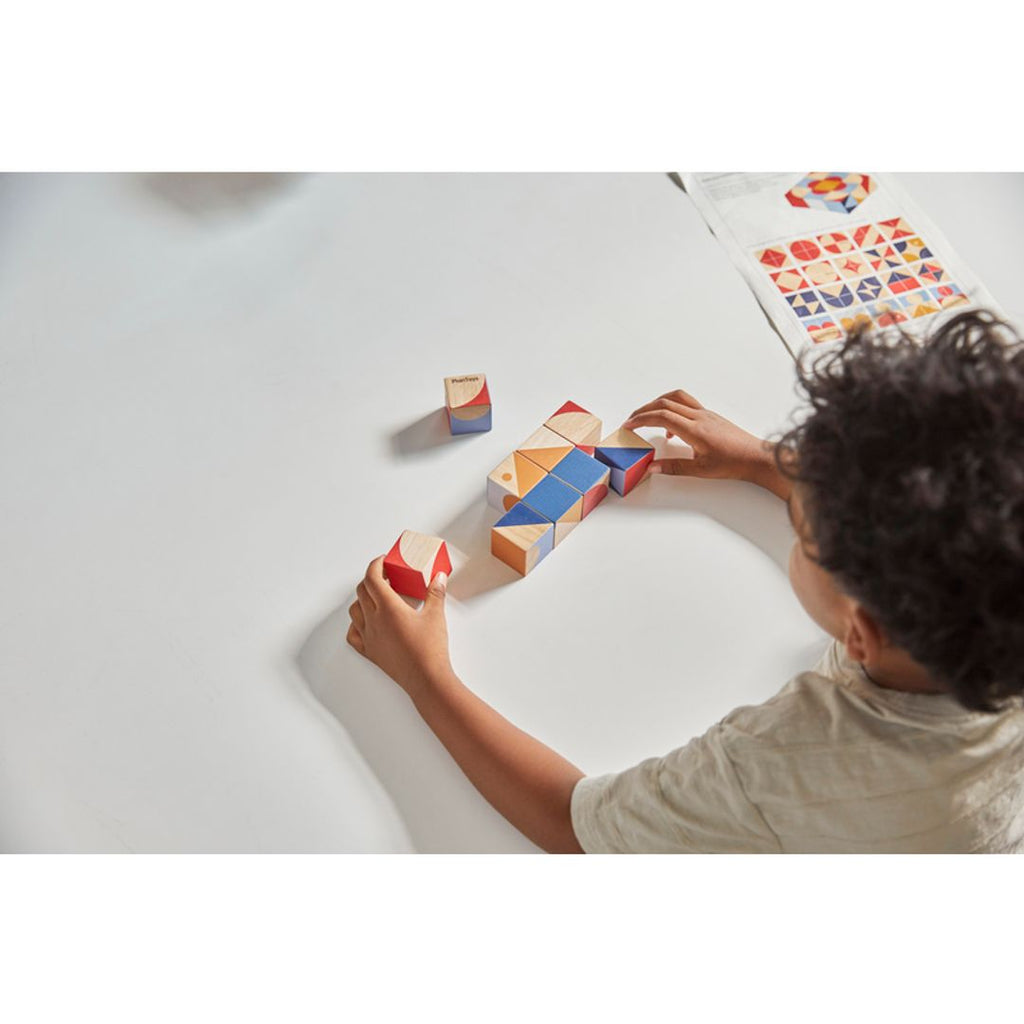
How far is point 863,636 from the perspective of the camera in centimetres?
77

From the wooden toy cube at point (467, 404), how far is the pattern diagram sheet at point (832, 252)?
0.44 m

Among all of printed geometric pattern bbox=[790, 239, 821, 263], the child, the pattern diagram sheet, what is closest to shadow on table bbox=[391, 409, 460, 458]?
the child

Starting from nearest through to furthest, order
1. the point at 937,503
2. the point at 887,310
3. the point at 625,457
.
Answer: the point at 937,503 → the point at 625,457 → the point at 887,310

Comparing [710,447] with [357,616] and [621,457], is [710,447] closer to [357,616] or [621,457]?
[621,457]

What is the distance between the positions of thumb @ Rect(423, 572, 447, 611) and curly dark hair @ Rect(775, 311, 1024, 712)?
1.54 ft

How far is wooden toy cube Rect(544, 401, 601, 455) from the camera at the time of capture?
4.02 feet

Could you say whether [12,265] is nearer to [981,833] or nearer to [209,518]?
[209,518]

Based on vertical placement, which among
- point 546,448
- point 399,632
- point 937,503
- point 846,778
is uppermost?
point 546,448

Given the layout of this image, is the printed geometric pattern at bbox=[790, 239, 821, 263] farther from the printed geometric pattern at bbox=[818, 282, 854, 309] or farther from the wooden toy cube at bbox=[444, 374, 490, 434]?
the wooden toy cube at bbox=[444, 374, 490, 434]

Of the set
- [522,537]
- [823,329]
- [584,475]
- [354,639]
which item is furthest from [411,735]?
[823,329]

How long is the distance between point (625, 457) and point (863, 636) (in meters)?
0.49

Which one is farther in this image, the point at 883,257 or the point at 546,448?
the point at 883,257

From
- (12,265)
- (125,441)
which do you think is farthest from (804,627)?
(12,265)

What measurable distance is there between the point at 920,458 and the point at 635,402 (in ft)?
2.14
